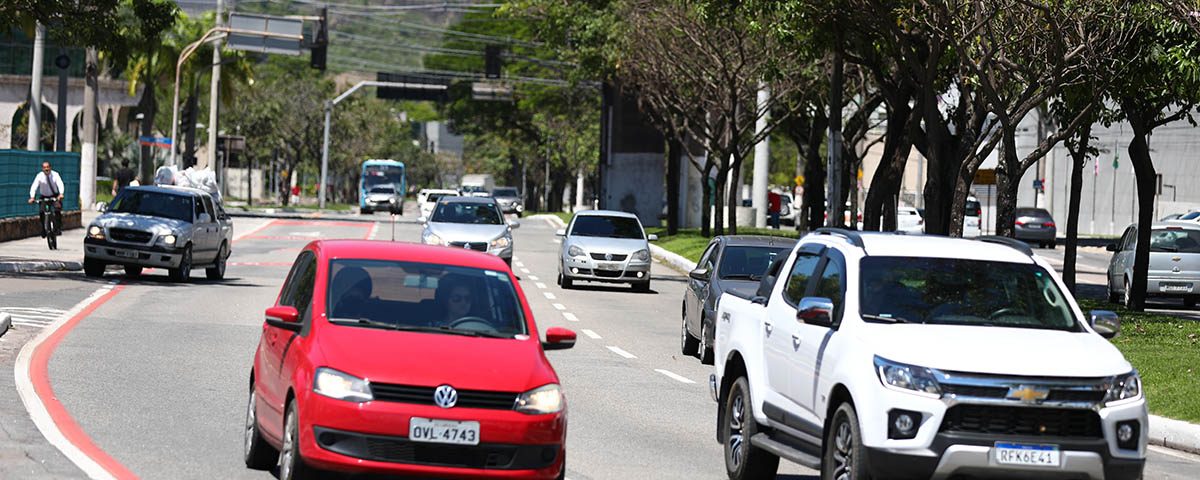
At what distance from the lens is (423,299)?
32.3 ft

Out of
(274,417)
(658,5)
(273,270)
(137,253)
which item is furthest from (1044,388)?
(658,5)

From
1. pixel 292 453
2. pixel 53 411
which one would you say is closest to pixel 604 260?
pixel 53 411

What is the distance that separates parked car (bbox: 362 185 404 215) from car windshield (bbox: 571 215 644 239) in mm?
50848

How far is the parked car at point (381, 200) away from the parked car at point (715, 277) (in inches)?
2485

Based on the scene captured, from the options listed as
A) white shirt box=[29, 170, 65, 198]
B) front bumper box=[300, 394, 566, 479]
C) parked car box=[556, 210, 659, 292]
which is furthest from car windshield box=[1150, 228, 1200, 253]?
front bumper box=[300, 394, 566, 479]

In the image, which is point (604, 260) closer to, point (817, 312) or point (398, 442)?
point (817, 312)

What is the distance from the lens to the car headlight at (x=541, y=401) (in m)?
8.90

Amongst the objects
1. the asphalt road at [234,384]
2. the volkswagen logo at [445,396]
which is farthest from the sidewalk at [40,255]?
the volkswagen logo at [445,396]

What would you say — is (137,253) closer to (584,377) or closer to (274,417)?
(584,377)

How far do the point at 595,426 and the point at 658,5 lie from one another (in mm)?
31305

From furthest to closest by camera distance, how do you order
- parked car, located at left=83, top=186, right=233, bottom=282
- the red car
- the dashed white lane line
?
parked car, located at left=83, top=186, right=233, bottom=282 → the dashed white lane line → the red car

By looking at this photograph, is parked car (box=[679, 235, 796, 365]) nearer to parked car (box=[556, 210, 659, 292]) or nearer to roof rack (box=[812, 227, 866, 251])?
roof rack (box=[812, 227, 866, 251])

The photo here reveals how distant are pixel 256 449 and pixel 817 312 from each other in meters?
3.33

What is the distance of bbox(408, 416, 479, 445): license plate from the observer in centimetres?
862
